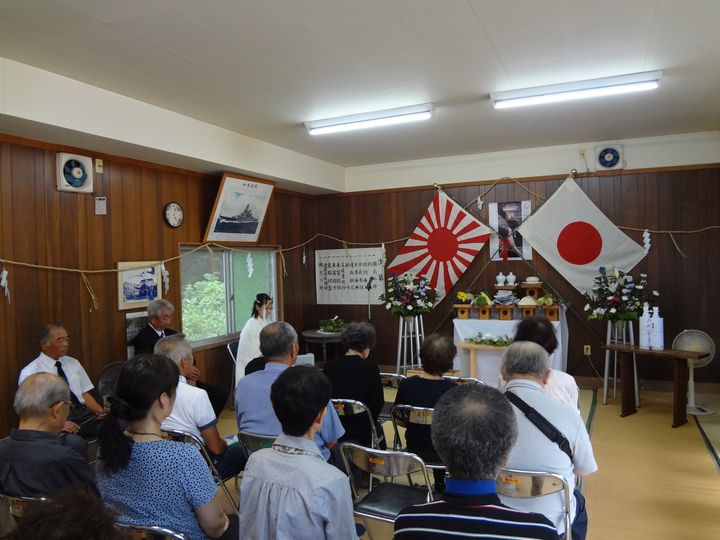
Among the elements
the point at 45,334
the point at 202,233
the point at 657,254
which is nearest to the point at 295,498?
the point at 45,334

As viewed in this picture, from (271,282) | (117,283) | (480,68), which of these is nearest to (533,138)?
(480,68)

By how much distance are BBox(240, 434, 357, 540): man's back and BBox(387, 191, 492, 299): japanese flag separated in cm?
539

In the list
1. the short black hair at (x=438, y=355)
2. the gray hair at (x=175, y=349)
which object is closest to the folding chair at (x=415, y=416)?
the short black hair at (x=438, y=355)

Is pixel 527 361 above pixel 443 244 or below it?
below

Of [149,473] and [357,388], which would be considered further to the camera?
[357,388]

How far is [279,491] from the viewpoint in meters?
1.63

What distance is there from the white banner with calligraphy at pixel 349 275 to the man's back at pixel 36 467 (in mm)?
5587

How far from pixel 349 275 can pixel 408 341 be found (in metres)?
1.25

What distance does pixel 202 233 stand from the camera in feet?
18.6

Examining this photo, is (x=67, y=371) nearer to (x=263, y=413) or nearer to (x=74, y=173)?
(x=74, y=173)

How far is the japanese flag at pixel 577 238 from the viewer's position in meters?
6.12

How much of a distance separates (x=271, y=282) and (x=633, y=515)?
16.0ft

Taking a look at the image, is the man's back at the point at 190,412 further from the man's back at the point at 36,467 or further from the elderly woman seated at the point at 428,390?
the elderly woman seated at the point at 428,390

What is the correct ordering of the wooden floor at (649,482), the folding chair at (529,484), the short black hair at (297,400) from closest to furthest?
the short black hair at (297,400)
the folding chair at (529,484)
the wooden floor at (649,482)
